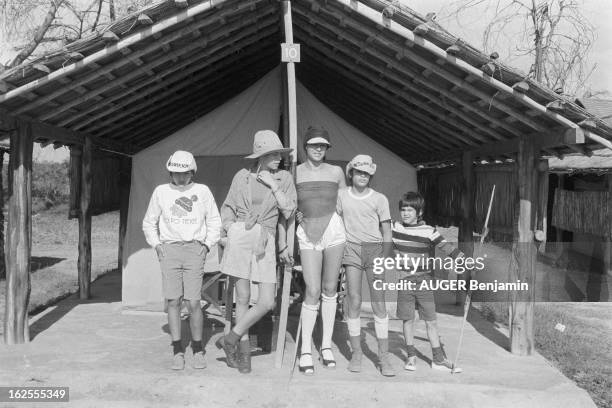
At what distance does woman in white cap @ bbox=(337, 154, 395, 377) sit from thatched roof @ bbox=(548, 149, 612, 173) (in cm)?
743

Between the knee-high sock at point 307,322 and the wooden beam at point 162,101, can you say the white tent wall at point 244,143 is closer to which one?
Result: the wooden beam at point 162,101

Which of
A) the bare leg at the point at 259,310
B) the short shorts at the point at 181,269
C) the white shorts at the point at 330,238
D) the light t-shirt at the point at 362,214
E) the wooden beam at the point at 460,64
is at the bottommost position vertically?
the bare leg at the point at 259,310

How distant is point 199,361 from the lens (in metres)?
5.20

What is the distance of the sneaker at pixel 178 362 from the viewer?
16.7 feet

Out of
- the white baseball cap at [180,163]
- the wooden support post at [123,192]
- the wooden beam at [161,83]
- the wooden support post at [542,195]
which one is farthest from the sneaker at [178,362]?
the wooden support post at [123,192]

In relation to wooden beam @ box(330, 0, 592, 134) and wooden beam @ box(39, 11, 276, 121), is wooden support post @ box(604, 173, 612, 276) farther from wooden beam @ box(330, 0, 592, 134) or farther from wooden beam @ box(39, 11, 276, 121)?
wooden beam @ box(39, 11, 276, 121)

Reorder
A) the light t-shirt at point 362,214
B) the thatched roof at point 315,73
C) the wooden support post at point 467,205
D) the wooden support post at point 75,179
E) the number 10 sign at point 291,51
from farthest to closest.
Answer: the wooden support post at point 75,179
the wooden support post at point 467,205
the number 10 sign at point 291,51
the thatched roof at point 315,73
the light t-shirt at point 362,214

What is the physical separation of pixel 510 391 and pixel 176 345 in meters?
2.63

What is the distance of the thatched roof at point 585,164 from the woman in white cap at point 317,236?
7.66m

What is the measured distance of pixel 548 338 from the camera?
7.31 meters

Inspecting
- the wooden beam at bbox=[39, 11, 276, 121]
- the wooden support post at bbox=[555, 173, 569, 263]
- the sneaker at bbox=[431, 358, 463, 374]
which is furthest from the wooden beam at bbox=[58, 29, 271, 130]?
the wooden support post at bbox=[555, 173, 569, 263]

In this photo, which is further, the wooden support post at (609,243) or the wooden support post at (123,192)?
the wooden support post at (609,243)

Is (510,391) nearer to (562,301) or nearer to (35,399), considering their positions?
(35,399)

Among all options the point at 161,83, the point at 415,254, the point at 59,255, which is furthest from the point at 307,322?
the point at 59,255
